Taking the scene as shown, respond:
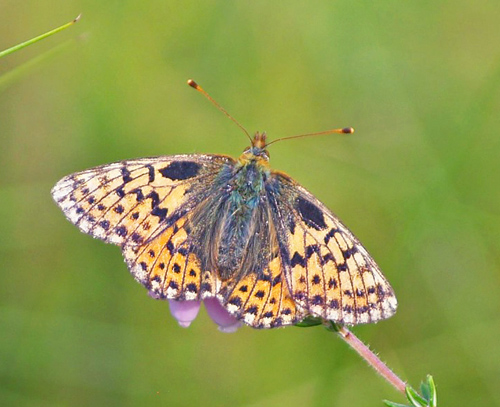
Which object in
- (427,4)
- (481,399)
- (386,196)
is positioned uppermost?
(427,4)

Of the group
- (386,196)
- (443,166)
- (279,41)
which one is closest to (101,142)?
(279,41)

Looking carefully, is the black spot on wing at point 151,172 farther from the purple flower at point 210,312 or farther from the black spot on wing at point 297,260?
the black spot on wing at point 297,260

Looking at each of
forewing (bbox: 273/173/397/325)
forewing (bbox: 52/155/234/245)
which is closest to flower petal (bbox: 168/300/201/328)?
forewing (bbox: 52/155/234/245)

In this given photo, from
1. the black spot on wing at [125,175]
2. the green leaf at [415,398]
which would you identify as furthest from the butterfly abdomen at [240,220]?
the green leaf at [415,398]

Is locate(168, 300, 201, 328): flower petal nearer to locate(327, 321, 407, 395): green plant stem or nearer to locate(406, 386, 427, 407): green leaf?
locate(327, 321, 407, 395): green plant stem

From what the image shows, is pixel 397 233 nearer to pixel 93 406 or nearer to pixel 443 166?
pixel 443 166

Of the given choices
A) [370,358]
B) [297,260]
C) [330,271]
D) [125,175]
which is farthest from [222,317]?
[125,175]
